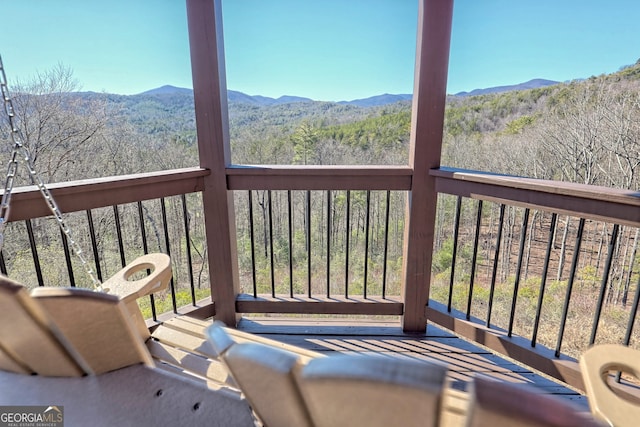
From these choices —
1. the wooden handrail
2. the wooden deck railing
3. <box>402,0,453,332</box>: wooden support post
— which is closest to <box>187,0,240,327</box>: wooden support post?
the wooden deck railing

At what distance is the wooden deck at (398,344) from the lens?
2016 millimetres

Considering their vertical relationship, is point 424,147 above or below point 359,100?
below

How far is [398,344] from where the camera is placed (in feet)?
7.50

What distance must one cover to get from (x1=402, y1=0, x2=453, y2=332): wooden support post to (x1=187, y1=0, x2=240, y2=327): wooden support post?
122 cm

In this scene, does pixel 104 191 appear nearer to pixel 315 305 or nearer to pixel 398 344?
pixel 315 305

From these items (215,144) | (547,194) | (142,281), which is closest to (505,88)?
(547,194)

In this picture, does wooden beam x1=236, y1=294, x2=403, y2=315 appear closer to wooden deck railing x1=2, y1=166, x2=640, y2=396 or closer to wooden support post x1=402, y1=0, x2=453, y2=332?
wooden deck railing x1=2, y1=166, x2=640, y2=396

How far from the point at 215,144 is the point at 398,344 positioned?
183 centimetres

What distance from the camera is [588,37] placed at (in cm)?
821

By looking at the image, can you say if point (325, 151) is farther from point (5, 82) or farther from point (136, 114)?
point (136, 114)

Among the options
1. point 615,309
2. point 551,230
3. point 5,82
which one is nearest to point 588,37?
point 615,309

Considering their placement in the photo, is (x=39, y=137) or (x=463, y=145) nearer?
(x=463, y=145)

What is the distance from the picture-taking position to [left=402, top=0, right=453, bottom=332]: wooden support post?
1924 millimetres

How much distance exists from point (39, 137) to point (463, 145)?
920 cm
